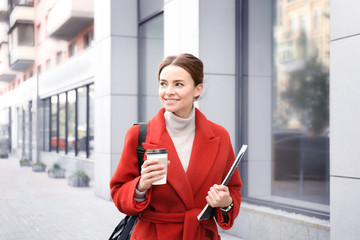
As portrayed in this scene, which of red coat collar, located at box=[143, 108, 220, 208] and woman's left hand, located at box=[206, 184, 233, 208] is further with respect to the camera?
red coat collar, located at box=[143, 108, 220, 208]

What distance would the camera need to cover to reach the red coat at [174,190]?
248cm

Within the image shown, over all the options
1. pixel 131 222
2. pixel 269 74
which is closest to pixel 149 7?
pixel 269 74

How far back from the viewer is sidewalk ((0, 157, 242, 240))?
780cm

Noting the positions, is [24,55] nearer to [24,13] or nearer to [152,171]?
[24,13]

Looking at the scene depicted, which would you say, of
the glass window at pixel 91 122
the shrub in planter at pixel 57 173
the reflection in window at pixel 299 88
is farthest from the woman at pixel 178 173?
the shrub in planter at pixel 57 173

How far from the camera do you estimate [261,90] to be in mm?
7598

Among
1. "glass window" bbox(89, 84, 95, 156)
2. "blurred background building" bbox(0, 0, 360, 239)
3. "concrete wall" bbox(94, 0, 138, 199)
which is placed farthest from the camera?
"glass window" bbox(89, 84, 95, 156)

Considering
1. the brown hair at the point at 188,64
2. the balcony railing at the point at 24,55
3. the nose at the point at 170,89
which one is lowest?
the nose at the point at 170,89

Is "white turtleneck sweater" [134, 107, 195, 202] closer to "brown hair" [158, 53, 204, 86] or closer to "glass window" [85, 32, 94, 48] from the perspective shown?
"brown hair" [158, 53, 204, 86]

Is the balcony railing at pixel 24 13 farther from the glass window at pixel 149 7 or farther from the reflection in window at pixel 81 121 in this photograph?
the glass window at pixel 149 7

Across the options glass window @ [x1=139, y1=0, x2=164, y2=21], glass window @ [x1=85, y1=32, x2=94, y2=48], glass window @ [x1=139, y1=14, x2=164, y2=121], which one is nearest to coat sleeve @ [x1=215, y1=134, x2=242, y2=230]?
glass window @ [x1=139, y1=14, x2=164, y2=121]

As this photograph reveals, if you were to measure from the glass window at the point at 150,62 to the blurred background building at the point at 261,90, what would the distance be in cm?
2

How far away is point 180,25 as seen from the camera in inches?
318

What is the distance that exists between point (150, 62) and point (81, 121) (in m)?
7.52
